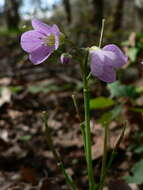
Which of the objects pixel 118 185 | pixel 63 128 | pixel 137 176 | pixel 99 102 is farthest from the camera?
pixel 63 128

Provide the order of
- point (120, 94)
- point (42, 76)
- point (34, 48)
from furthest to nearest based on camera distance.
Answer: point (42, 76)
point (120, 94)
point (34, 48)

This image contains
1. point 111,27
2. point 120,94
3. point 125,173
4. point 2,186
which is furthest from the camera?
point 111,27

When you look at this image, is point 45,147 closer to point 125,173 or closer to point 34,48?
point 125,173

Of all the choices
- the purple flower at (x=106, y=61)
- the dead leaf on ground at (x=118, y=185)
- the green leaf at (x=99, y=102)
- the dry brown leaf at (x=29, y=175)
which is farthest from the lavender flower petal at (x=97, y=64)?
the green leaf at (x=99, y=102)

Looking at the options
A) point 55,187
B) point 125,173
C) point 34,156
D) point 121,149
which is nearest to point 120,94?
point 121,149

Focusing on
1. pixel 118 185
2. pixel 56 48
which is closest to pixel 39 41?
pixel 56 48

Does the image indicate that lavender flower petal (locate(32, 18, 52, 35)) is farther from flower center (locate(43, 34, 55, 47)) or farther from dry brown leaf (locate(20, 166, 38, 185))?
dry brown leaf (locate(20, 166, 38, 185))

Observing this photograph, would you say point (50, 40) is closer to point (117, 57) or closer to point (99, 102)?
point (117, 57)
